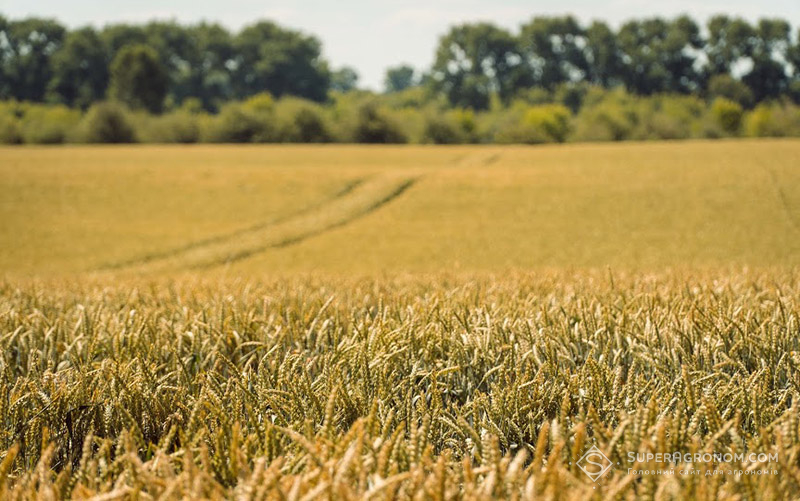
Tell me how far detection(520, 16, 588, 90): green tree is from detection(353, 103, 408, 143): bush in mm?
64758

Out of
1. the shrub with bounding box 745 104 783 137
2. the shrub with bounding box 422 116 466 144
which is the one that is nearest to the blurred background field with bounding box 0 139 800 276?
the shrub with bounding box 422 116 466 144

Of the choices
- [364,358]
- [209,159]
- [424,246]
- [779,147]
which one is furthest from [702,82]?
[364,358]

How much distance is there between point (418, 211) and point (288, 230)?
507cm

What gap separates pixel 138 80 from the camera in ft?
291

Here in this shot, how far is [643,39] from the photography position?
340 ft

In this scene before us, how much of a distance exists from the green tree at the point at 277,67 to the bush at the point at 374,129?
68.4 metres

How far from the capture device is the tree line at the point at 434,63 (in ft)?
308

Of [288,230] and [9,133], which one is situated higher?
[9,133]

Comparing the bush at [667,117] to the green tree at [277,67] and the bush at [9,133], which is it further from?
the green tree at [277,67]

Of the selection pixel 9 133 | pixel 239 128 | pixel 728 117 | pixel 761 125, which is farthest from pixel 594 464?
pixel 728 117

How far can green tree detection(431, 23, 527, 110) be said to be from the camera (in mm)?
113062

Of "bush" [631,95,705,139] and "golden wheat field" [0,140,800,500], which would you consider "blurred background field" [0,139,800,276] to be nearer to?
"golden wheat field" [0,140,800,500]

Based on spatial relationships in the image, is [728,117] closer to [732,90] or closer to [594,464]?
A: [732,90]

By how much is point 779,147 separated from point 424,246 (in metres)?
21.1
